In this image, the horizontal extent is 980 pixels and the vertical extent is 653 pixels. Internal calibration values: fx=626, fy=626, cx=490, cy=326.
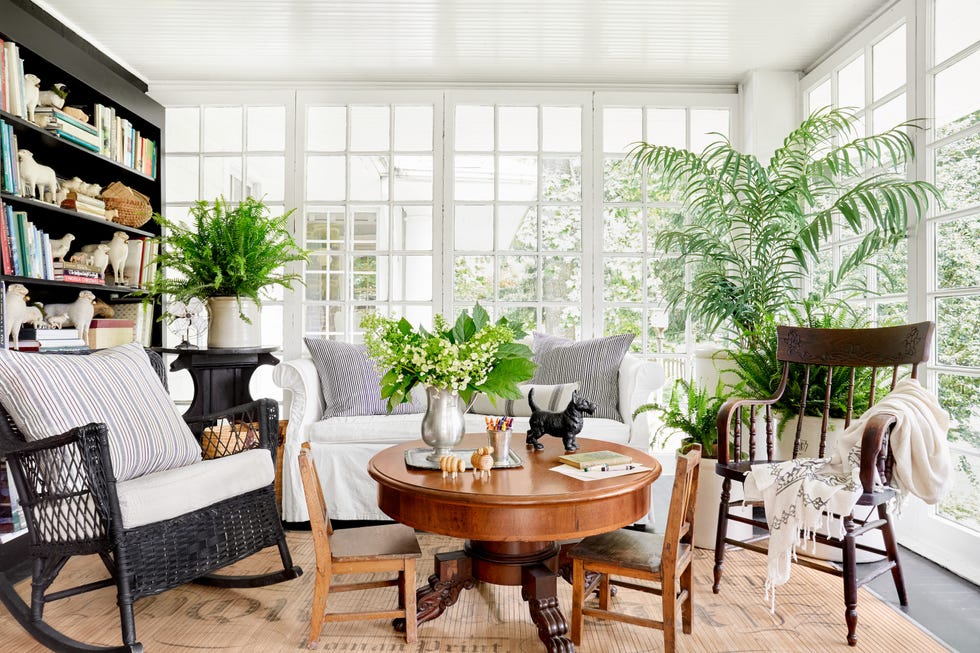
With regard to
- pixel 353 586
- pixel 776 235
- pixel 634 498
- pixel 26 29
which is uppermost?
pixel 26 29

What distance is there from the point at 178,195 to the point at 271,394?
60.6 inches

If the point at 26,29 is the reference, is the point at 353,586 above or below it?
below

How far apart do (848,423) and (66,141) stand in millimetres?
3661

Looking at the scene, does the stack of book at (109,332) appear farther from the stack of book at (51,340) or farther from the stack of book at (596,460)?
the stack of book at (596,460)

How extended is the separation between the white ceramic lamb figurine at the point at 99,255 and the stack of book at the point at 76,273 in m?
0.02

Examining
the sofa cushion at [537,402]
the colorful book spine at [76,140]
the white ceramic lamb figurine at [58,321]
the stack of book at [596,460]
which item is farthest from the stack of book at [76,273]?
the stack of book at [596,460]

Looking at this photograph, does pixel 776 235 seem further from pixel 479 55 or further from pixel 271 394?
pixel 271 394

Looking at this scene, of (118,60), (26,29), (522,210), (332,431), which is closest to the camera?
(26,29)

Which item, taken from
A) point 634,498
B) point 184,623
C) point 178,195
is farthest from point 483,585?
point 178,195

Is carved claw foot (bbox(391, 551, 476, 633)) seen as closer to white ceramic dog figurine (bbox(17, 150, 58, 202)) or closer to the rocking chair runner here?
the rocking chair runner

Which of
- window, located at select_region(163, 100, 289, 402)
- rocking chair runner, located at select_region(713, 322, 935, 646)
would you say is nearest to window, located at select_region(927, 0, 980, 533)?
rocking chair runner, located at select_region(713, 322, 935, 646)

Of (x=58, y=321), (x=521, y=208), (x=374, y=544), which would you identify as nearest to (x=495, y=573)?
(x=374, y=544)

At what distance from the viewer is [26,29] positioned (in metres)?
2.77

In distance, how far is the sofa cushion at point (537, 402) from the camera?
317cm
